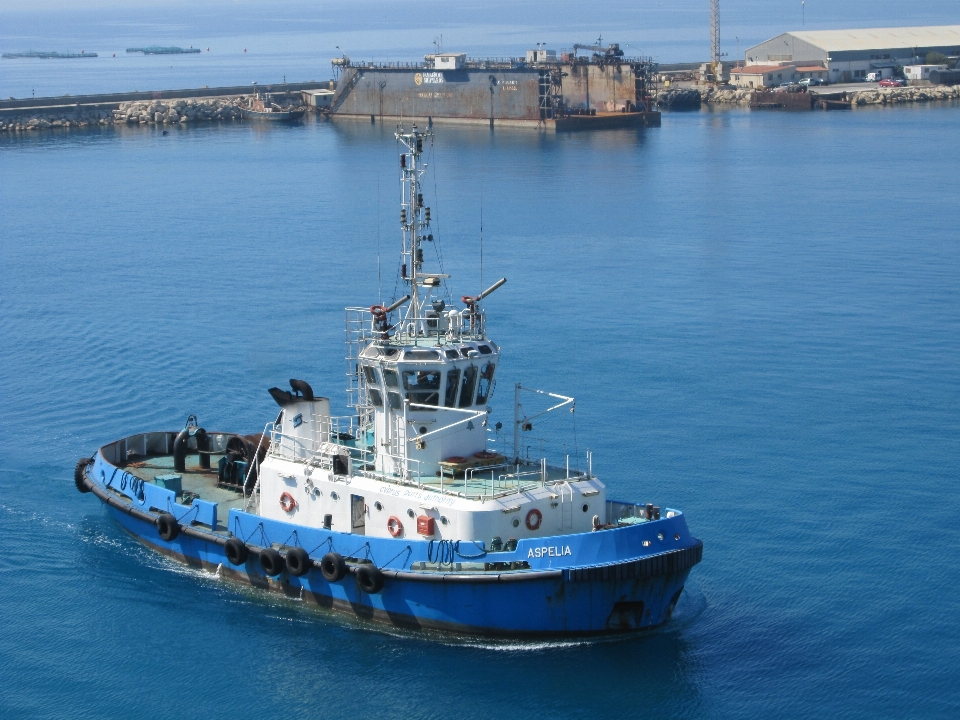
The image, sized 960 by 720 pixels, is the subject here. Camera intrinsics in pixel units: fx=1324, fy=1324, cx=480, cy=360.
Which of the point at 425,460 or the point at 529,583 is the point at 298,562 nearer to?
the point at 425,460

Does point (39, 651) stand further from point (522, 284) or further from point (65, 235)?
point (65, 235)

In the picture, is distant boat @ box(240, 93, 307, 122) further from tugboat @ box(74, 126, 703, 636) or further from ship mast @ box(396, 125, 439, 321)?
ship mast @ box(396, 125, 439, 321)

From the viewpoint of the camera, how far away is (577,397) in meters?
35.5

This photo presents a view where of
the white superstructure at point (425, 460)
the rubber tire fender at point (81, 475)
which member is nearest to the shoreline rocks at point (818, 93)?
the rubber tire fender at point (81, 475)

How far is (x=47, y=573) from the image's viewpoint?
25656mm

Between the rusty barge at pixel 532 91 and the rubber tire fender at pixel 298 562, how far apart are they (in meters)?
87.7

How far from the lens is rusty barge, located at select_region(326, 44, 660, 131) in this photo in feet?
356

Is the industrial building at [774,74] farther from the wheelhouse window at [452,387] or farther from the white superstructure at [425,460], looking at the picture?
the wheelhouse window at [452,387]

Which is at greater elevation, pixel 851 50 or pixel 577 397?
pixel 851 50

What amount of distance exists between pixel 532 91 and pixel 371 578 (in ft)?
298

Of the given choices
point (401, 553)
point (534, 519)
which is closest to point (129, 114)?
point (401, 553)

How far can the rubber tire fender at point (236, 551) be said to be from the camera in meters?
23.5

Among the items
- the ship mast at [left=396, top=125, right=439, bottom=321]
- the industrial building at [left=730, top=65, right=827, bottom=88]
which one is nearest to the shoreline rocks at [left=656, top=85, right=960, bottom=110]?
the industrial building at [left=730, top=65, right=827, bottom=88]

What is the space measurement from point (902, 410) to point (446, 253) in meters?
23.7
